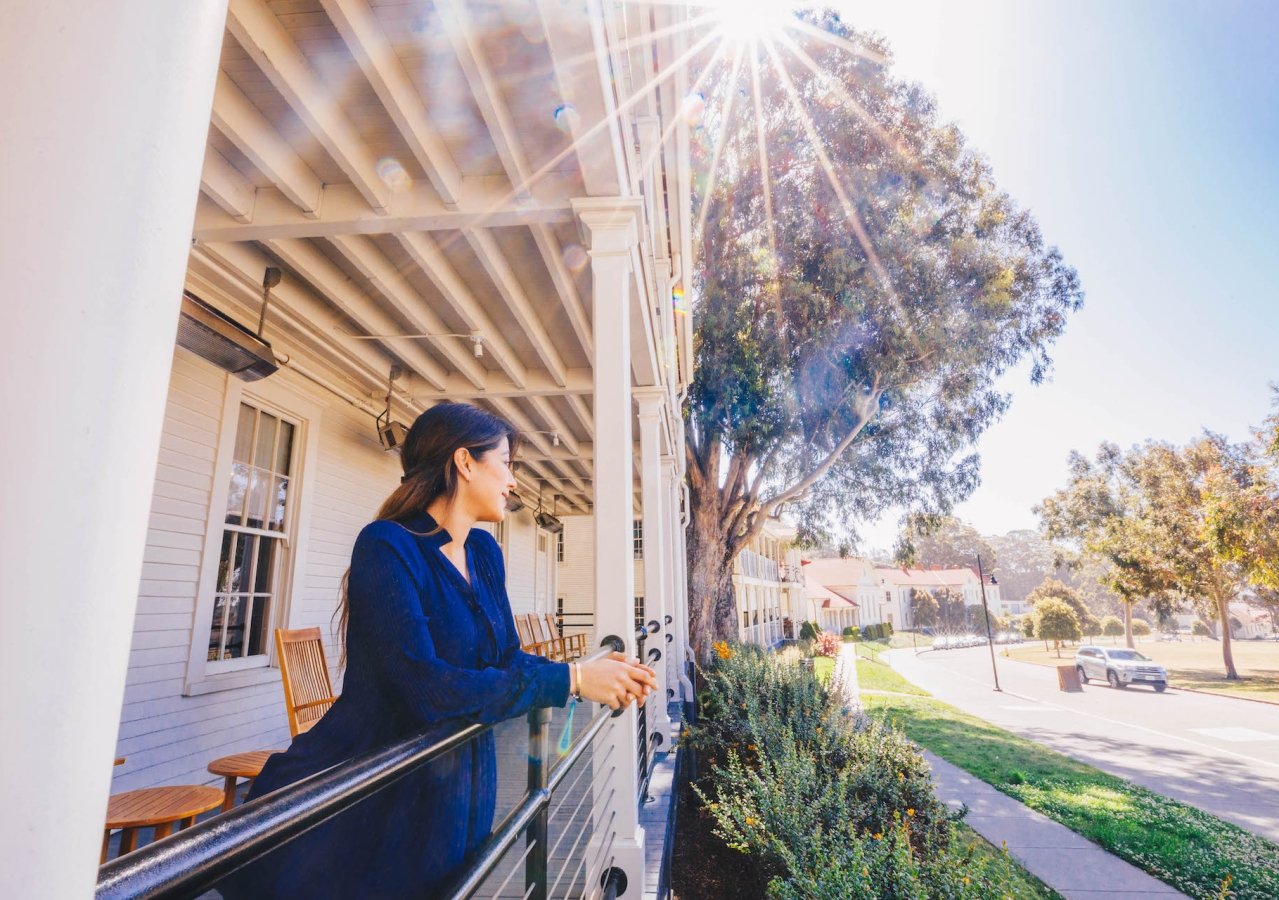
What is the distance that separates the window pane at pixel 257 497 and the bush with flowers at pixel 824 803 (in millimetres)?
3988

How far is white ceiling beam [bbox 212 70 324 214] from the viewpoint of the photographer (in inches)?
111

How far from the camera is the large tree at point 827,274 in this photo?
11.7 meters

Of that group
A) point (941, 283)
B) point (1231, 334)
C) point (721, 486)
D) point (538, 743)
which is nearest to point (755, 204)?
point (941, 283)

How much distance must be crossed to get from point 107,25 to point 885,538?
58.2ft

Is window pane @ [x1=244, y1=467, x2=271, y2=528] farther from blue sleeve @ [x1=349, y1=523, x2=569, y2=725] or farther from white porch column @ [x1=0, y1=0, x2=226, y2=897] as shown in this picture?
white porch column @ [x1=0, y1=0, x2=226, y2=897]

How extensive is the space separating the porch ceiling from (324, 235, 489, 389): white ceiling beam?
0.02 m

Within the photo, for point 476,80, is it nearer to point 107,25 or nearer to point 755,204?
point 107,25

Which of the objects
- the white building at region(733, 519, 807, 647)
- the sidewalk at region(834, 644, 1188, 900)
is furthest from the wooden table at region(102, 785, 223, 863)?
the white building at region(733, 519, 807, 647)

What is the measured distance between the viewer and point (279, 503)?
5.48 meters

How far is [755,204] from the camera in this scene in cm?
1276

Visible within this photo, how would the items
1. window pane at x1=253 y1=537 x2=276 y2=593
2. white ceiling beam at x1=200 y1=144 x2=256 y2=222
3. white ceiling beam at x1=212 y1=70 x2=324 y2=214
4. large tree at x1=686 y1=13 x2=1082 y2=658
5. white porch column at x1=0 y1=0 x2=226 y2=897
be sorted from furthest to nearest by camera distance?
large tree at x1=686 y1=13 x2=1082 y2=658
window pane at x1=253 y1=537 x2=276 y2=593
white ceiling beam at x1=200 y1=144 x2=256 y2=222
white ceiling beam at x1=212 y1=70 x2=324 y2=214
white porch column at x1=0 y1=0 x2=226 y2=897

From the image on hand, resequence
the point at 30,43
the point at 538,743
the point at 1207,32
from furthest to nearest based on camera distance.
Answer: the point at 1207,32, the point at 538,743, the point at 30,43

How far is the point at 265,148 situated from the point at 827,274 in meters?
10.1

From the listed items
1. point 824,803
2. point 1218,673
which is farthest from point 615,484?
point 1218,673
